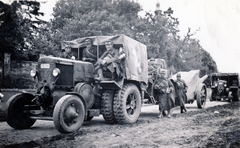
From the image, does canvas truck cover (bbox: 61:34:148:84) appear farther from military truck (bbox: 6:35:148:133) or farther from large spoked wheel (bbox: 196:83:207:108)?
large spoked wheel (bbox: 196:83:207:108)

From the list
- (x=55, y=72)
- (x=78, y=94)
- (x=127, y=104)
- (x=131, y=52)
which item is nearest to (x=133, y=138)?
(x=78, y=94)

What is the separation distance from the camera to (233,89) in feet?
53.7

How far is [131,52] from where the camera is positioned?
788cm

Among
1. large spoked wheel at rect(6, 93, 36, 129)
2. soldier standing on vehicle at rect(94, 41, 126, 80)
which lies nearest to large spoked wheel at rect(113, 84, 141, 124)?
soldier standing on vehicle at rect(94, 41, 126, 80)

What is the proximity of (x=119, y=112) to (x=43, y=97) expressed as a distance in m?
2.23

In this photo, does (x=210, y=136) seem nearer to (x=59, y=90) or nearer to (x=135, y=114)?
(x=135, y=114)

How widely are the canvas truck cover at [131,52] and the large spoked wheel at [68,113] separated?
2.14 metres

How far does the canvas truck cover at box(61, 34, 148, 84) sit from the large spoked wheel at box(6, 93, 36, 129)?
2393 millimetres

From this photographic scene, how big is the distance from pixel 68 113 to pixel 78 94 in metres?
0.57

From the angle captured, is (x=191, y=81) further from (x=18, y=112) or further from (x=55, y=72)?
(x=18, y=112)

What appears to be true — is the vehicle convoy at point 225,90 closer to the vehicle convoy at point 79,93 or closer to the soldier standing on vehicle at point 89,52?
the vehicle convoy at point 79,93

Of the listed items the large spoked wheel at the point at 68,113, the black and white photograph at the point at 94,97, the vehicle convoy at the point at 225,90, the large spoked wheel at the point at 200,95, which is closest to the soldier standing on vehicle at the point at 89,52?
the black and white photograph at the point at 94,97

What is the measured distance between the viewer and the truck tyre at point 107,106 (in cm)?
720

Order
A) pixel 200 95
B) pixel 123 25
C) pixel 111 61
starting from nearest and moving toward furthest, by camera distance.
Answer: pixel 111 61, pixel 200 95, pixel 123 25
